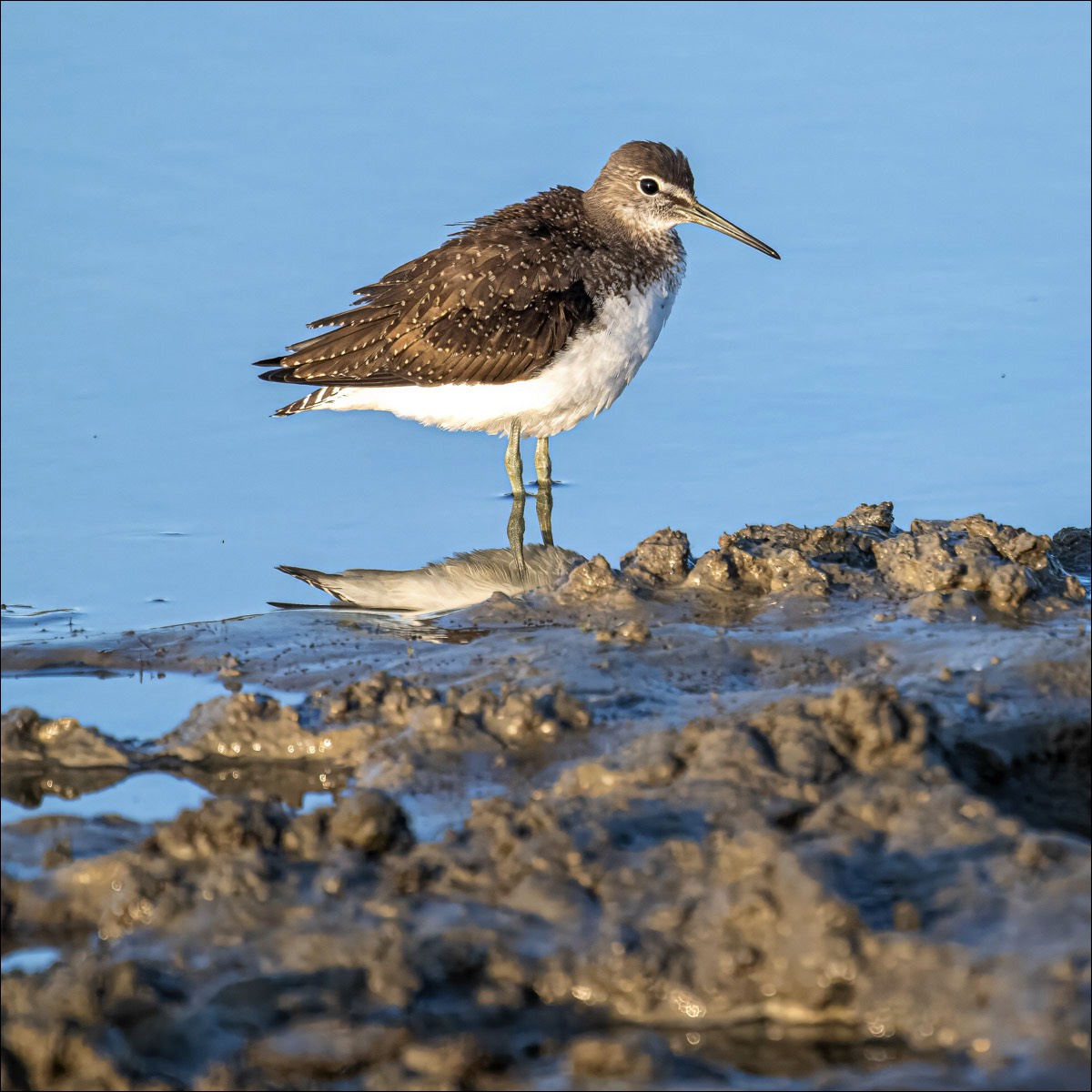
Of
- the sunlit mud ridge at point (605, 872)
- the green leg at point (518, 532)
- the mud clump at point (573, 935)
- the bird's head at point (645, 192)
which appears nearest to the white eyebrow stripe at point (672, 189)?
the bird's head at point (645, 192)

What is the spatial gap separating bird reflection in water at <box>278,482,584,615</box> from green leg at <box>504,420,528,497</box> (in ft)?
1.70

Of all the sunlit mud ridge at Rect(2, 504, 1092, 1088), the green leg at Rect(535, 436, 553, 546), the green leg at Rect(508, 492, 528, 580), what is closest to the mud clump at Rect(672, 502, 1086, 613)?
the sunlit mud ridge at Rect(2, 504, 1092, 1088)

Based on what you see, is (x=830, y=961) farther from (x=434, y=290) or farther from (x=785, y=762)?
(x=434, y=290)

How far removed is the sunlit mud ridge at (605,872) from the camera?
3.38m

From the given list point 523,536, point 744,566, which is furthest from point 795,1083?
point 523,536

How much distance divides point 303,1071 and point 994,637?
2738 millimetres

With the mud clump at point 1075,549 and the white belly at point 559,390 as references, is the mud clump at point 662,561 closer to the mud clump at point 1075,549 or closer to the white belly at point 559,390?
the mud clump at point 1075,549

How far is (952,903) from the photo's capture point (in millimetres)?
3629

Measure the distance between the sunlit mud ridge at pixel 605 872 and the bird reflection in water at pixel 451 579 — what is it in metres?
1.23

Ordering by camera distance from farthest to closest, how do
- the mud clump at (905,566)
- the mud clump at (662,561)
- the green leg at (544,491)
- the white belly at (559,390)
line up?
1. the white belly at (559,390)
2. the green leg at (544,491)
3. the mud clump at (662,561)
4. the mud clump at (905,566)

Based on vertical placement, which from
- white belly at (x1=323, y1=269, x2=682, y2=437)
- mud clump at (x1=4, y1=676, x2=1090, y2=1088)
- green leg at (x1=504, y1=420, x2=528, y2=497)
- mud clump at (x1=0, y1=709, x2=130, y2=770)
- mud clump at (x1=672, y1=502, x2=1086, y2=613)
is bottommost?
mud clump at (x1=4, y1=676, x2=1090, y2=1088)

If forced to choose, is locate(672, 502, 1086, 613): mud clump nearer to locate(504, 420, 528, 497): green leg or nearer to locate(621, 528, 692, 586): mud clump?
locate(621, 528, 692, 586): mud clump

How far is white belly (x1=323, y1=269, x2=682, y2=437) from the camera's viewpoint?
26.4 feet

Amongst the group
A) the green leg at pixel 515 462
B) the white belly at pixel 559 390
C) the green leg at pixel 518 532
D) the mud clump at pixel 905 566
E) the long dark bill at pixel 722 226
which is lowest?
the mud clump at pixel 905 566
